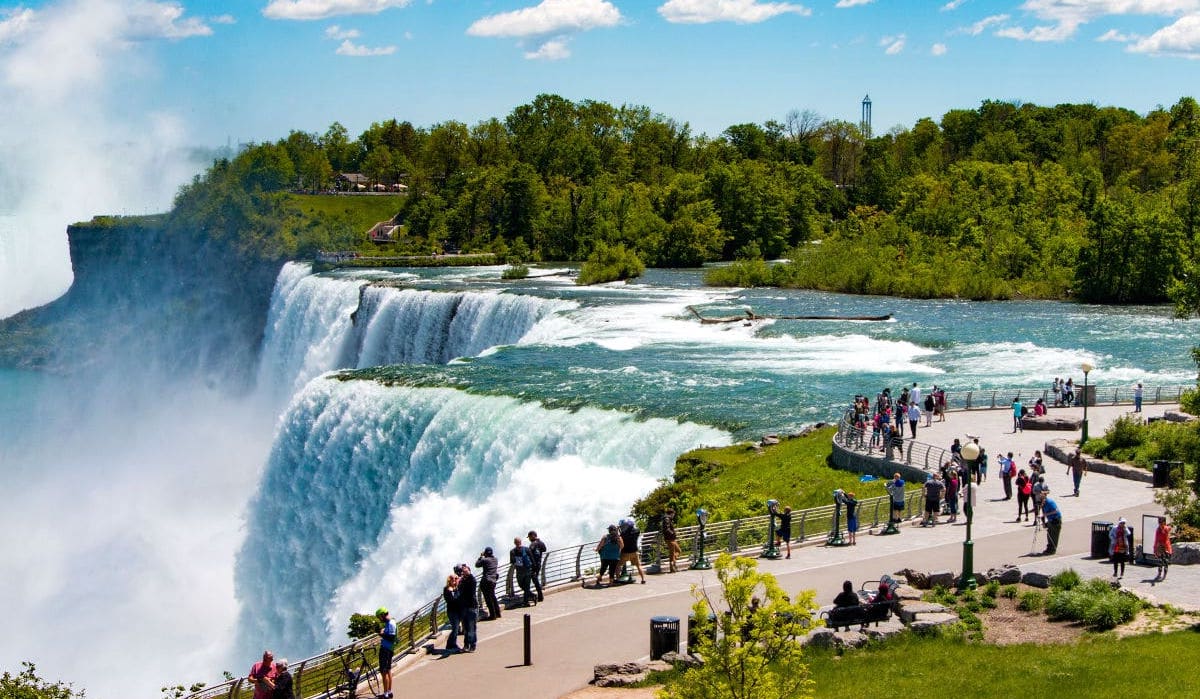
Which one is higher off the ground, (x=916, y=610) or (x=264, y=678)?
(x=916, y=610)

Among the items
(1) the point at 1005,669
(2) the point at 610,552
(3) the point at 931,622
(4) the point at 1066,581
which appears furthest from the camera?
(2) the point at 610,552

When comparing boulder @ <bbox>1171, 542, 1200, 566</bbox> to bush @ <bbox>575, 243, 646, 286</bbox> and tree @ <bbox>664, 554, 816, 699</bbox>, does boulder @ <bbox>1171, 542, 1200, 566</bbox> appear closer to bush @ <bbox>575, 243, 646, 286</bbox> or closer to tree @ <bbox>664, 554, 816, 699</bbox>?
tree @ <bbox>664, 554, 816, 699</bbox>

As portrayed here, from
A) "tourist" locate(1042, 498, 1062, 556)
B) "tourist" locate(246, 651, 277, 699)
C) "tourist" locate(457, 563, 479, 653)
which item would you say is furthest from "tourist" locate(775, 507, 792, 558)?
"tourist" locate(246, 651, 277, 699)

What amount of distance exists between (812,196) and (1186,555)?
269ft

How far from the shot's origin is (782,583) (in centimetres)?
1888

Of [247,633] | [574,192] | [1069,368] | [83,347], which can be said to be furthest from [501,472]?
[574,192]

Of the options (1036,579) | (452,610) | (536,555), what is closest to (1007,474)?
(1036,579)

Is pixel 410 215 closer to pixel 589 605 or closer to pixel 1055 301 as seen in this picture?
pixel 1055 301

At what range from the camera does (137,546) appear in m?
40.7

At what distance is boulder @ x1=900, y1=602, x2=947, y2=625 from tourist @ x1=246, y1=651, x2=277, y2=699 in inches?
296

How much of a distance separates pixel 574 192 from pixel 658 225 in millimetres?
12706

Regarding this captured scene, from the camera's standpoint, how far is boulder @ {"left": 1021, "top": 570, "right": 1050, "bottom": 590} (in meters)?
18.0

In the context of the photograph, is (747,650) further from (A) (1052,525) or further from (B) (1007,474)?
(B) (1007,474)

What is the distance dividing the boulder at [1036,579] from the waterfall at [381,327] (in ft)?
111
